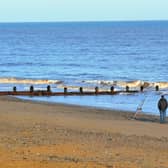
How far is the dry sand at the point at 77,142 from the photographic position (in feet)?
43.1

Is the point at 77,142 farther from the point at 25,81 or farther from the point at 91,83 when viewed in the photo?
the point at 25,81

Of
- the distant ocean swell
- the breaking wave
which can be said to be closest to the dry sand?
the distant ocean swell

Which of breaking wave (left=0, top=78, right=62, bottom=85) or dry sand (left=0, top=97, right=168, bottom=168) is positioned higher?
breaking wave (left=0, top=78, right=62, bottom=85)

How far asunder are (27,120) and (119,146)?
19.2 ft

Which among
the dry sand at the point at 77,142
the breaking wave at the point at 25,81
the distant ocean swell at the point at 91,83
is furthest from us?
the breaking wave at the point at 25,81

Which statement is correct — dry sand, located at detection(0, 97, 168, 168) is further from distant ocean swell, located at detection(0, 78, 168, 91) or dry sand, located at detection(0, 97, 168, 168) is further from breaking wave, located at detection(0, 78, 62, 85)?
breaking wave, located at detection(0, 78, 62, 85)

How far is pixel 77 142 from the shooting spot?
16.3m

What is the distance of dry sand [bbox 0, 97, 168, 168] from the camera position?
517 inches

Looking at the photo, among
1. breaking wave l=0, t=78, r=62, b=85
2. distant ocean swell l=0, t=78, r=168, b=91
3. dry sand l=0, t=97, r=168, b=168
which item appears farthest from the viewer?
breaking wave l=0, t=78, r=62, b=85

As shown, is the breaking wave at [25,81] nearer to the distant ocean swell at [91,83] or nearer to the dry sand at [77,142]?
the distant ocean swell at [91,83]

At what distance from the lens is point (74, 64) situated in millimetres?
77375

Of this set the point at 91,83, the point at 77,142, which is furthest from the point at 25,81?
the point at 77,142

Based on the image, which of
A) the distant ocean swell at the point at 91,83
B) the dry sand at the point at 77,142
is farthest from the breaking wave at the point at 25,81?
the dry sand at the point at 77,142

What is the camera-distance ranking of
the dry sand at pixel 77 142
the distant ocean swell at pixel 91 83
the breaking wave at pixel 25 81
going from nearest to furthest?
the dry sand at pixel 77 142 < the distant ocean swell at pixel 91 83 < the breaking wave at pixel 25 81
